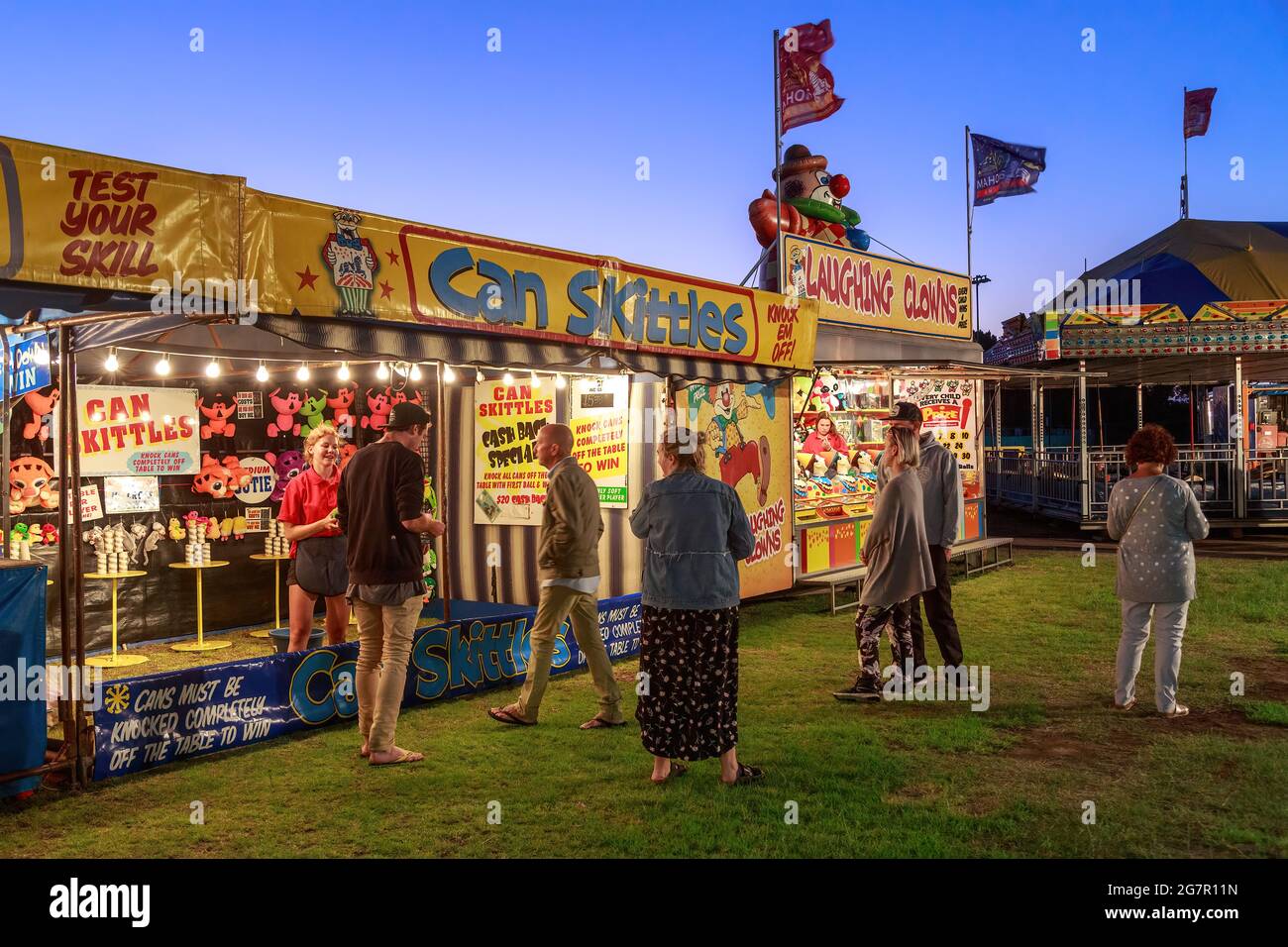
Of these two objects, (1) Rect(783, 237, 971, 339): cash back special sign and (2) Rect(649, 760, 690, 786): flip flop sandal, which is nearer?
(2) Rect(649, 760, 690, 786): flip flop sandal

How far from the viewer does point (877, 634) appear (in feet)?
24.3

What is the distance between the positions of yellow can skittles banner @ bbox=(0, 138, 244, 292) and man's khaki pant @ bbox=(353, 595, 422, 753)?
2118 mm

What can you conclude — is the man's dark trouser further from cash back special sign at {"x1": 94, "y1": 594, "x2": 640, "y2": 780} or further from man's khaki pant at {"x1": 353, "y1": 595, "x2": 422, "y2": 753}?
man's khaki pant at {"x1": 353, "y1": 595, "x2": 422, "y2": 753}

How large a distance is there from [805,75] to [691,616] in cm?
978

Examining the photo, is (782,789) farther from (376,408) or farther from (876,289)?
(876,289)

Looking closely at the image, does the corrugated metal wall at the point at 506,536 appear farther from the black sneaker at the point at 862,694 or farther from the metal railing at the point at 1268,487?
Result: the metal railing at the point at 1268,487

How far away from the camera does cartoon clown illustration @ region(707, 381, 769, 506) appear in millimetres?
11086

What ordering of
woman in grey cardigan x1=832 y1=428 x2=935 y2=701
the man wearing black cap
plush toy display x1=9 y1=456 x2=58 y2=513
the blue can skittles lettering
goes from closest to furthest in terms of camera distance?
the man wearing black cap → the blue can skittles lettering → woman in grey cardigan x1=832 y1=428 x2=935 y2=701 → plush toy display x1=9 y1=456 x2=58 y2=513

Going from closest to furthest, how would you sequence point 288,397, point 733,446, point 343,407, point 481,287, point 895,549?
point 895,549
point 481,287
point 288,397
point 343,407
point 733,446

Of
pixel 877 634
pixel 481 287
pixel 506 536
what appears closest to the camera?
pixel 877 634

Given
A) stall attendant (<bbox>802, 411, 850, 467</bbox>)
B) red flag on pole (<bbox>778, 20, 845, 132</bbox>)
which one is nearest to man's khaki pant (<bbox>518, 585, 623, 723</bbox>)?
stall attendant (<bbox>802, 411, 850, 467</bbox>)

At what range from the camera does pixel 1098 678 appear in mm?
8102

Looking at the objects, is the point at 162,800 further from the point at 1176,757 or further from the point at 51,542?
the point at 1176,757

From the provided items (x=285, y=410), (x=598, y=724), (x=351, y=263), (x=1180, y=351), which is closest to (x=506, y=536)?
(x=285, y=410)
